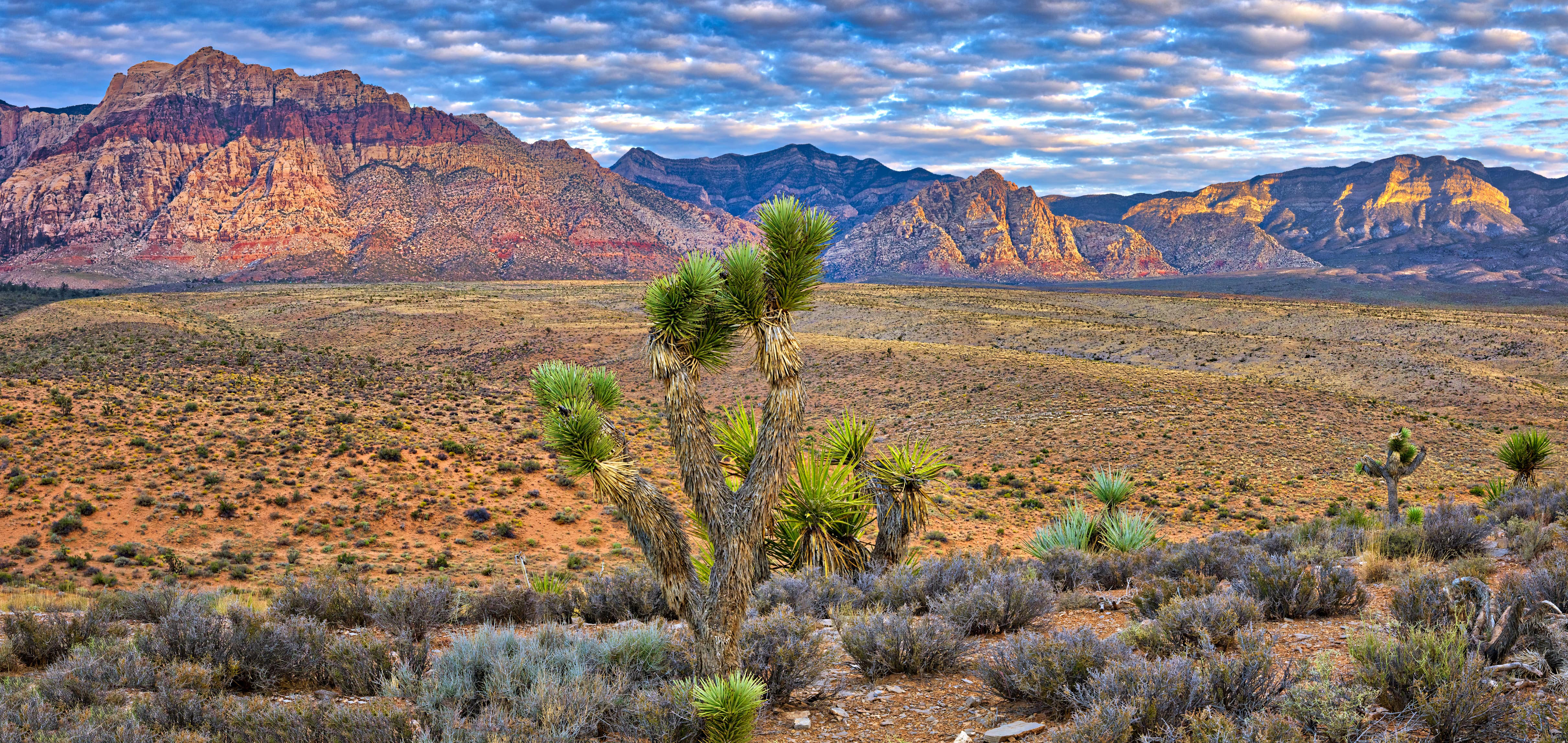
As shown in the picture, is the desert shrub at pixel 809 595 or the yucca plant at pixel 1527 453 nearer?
the desert shrub at pixel 809 595

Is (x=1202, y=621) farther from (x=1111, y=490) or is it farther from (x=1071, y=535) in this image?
(x=1111, y=490)

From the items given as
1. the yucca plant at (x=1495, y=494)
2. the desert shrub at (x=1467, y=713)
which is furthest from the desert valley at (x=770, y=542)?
the yucca plant at (x=1495, y=494)

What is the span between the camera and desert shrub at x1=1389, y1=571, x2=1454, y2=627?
538 centimetres

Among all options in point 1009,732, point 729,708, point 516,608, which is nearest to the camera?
point 729,708

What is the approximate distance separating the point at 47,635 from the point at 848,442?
8323 millimetres

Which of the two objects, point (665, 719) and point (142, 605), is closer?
point (665, 719)

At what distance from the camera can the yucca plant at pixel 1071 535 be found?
11.7 m

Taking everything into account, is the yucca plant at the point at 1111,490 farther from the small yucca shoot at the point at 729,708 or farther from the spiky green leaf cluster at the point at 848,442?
the small yucca shoot at the point at 729,708

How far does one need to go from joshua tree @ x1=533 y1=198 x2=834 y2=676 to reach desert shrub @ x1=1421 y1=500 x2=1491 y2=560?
8283 mm

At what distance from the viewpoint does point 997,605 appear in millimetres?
7105

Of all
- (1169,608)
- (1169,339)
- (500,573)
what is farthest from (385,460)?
(1169,339)

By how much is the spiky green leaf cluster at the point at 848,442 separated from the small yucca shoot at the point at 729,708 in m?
6.24

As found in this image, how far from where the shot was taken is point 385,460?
22.3m

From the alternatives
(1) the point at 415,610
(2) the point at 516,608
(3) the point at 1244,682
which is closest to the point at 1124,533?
(3) the point at 1244,682
